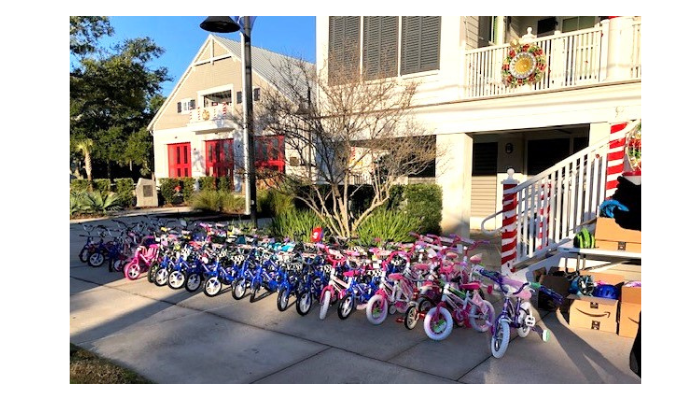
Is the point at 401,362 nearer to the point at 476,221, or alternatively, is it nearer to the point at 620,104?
the point at 620,104

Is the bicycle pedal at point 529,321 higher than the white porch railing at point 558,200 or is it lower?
lower

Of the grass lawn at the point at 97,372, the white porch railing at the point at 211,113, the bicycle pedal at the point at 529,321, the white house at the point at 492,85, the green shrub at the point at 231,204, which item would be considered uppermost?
the white porch railing at the point at 211,113

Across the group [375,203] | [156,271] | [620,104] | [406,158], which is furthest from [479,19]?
[156,271]

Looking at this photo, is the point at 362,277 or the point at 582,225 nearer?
the point at 362,277

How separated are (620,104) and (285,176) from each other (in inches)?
251

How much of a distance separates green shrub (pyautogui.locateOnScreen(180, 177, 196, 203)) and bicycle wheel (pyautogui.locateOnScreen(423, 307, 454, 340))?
19867 mm

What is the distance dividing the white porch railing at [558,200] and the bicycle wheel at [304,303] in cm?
315

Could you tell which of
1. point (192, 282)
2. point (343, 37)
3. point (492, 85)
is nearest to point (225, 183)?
point (343, 37)

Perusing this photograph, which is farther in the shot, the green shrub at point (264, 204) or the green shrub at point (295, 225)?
the green shrub at point (264, 204)

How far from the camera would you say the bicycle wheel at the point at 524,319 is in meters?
4.45

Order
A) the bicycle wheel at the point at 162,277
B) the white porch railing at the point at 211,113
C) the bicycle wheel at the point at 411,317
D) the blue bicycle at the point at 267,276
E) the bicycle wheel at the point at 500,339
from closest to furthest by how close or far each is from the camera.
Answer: the bicycle wheel at the point at 500,339 < the bicycle wheel at the point at 411,317 < the blue bicycle at the point at 267,276 < the bicycle wheel at the point at 162,277 < the white porch railing at the point at 211,113

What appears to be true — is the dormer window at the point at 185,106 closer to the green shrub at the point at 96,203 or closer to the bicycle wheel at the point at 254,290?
the green shrub at the point at 96,203

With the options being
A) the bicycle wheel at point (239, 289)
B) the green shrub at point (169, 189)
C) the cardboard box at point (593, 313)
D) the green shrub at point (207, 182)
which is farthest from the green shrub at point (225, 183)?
the cardboard box at point (593, 313)

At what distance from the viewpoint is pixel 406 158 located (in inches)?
332
